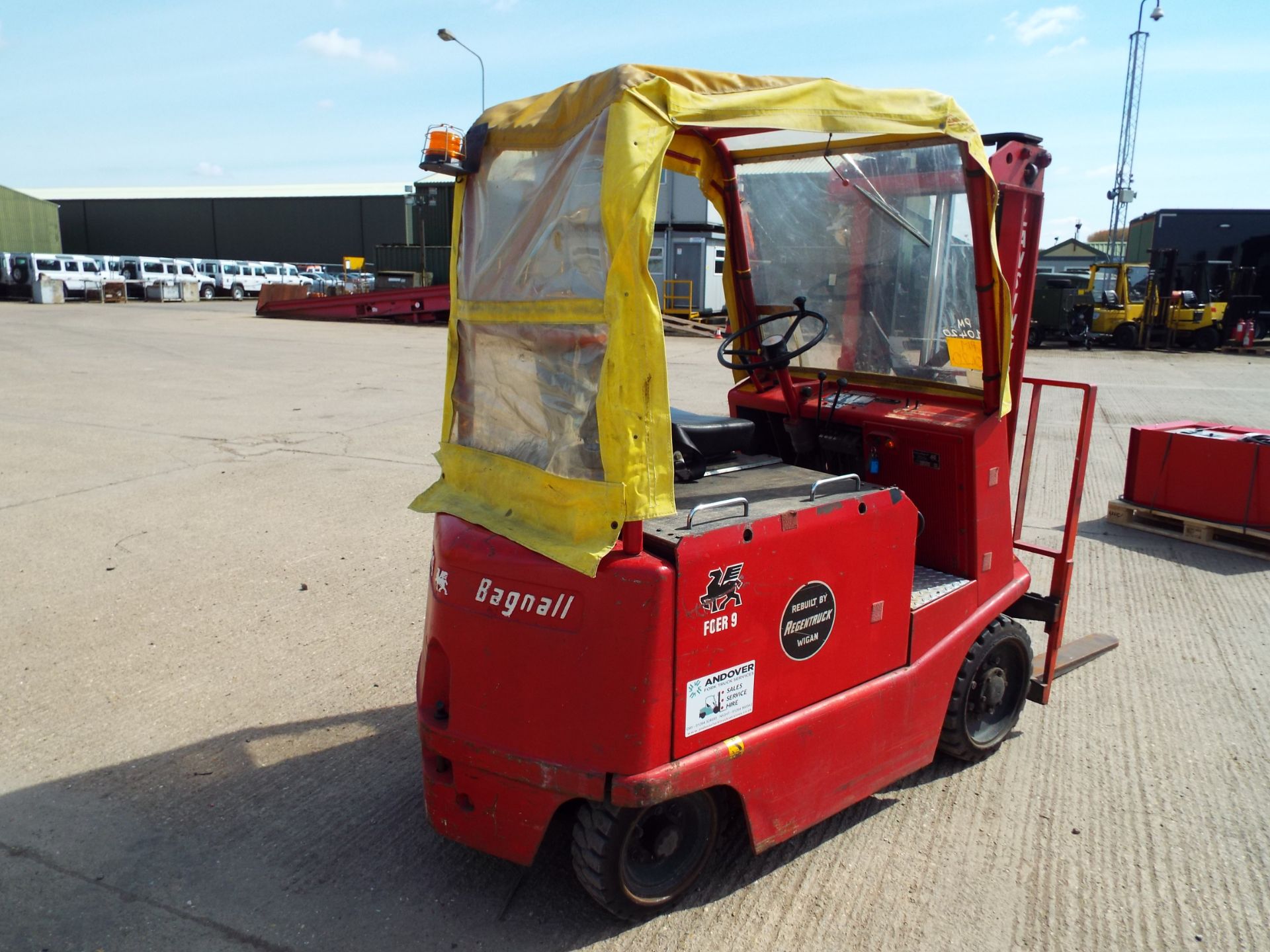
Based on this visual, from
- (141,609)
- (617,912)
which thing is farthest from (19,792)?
(617,912)

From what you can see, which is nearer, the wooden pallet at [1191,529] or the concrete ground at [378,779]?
the concrete ground at [378,779]

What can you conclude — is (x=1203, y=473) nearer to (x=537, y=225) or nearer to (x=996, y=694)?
(x=996, y=694)

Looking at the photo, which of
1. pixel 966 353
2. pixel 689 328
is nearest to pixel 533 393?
pixel 966 353

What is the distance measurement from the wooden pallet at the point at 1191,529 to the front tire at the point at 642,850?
5641 mm

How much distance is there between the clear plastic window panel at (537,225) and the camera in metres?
2.61

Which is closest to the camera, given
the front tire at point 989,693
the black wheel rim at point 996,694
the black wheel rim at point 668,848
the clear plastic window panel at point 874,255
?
the black wheel rim at point 668,848

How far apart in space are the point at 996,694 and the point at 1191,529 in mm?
4213

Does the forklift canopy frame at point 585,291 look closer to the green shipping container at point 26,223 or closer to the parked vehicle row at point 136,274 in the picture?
the parked vehicle row at point 136,274

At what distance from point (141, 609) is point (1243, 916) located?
542cm

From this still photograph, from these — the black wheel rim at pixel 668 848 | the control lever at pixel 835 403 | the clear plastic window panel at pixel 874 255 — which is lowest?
the black wheel rim at pixel 668 848

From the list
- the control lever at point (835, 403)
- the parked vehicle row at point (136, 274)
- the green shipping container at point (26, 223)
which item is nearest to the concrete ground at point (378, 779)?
the control lever at point (835, 403)

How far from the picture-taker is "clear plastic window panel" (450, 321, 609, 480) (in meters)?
2.70

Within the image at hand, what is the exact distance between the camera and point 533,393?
297cm

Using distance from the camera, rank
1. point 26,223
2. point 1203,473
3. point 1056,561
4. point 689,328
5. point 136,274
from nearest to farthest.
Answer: point 1056,561, point 1203,473, point 689,328, point 136,274, point 26,223
